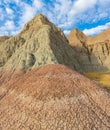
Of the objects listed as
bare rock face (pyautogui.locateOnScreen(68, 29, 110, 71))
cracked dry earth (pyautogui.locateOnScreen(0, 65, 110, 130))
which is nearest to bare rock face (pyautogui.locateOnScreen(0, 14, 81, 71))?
cracked dry earth (pyautogui.locateOnScreen(0, 65, 110, 130))

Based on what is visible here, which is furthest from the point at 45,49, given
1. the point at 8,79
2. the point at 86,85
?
the point at 86,85

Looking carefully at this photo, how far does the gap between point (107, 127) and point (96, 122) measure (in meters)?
1.20

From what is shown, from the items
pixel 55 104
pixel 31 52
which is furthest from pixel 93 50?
pixel 55 104

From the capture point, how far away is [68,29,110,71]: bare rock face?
92.4 metres

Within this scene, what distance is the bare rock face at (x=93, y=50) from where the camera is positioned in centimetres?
9241

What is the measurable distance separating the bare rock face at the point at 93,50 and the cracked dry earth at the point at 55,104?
174 ft

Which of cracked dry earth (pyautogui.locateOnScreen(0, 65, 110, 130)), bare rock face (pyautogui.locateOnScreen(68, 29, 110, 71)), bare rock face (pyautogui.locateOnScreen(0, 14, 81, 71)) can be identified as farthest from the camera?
bare rock face (pyautogui.locateOnScreen(68, 29, 110, 71))

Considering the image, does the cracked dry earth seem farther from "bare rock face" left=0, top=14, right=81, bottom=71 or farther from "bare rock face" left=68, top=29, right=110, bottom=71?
"bare rock face" left=68, top=29, right=110, bottom=71

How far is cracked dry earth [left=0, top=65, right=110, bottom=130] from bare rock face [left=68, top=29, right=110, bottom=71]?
53.0m

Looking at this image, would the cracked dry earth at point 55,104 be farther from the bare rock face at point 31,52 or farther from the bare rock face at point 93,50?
the bare rock face at point 93,50

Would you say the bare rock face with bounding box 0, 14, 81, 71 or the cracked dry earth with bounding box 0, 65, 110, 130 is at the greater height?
the bare rock face with bounding box 0, 14, 81, 71

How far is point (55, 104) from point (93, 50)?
76.0 metres

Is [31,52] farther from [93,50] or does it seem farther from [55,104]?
[93,50]

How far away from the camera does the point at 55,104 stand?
95.7 feet
